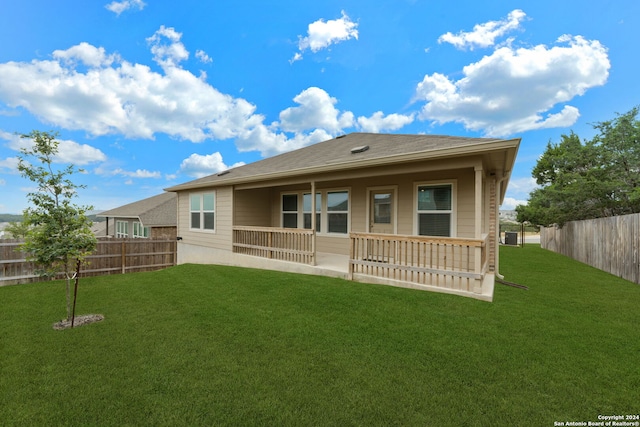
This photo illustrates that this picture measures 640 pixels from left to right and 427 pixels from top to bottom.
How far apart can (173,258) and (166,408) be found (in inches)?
375

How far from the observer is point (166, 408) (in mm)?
2340

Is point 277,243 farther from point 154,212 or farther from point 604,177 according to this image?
point 604,177

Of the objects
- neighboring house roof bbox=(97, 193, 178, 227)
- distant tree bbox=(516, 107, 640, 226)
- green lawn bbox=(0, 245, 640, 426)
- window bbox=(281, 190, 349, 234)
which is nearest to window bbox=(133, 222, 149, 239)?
neighboring house roof bbox=(97, 193, 178, 227)

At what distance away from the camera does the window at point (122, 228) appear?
23.2 meters

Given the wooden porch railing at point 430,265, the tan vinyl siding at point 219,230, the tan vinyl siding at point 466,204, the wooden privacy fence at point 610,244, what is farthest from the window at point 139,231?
the wooden privacy fence at point 610,244

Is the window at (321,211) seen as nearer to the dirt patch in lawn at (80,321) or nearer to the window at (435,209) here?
the window at (435,209)

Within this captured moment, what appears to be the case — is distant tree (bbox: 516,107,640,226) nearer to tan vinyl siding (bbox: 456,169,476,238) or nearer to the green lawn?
the green lawn

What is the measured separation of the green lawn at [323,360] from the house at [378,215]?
94cm

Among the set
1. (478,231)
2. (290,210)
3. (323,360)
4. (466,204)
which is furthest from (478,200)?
Answer: (290,210)

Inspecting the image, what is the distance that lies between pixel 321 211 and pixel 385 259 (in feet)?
9.61

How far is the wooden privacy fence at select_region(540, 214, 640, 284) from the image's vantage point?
23.8 feet

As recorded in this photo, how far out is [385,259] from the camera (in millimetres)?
7172

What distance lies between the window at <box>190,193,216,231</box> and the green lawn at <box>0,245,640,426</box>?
19.0ft

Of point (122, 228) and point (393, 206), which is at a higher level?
point (393, 206)
